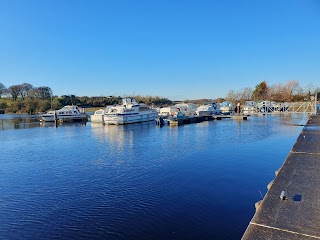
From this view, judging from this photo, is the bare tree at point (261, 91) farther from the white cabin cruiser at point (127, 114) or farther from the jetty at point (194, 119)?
the white cabin cruiser at point (127, 114)

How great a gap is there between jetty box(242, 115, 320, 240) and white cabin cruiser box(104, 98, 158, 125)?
3739 centimetres

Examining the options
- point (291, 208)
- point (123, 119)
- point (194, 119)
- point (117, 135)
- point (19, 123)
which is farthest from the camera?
point (19, 123)

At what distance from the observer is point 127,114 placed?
4506cm

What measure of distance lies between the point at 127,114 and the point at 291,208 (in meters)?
40.8

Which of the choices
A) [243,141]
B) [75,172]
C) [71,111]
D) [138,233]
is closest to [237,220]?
[138,233]

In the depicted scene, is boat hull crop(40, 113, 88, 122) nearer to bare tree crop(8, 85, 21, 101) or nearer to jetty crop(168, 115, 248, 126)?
jetty crop(168, 115, 248, 126)

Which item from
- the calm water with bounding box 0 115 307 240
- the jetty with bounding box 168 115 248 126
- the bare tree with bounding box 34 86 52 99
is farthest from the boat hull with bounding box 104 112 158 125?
the bare tree with bounding box 34 86 52 99

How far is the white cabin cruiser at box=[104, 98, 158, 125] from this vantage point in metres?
44.1

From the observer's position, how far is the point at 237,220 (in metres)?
7.64

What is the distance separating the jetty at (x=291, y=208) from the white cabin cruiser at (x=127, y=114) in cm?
3739

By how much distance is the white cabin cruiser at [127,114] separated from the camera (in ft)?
145

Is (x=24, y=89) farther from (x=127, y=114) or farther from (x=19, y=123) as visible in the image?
(x=127, y=114)

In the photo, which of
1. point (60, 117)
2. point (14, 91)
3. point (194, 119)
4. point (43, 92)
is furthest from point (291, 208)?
point (14, 91)

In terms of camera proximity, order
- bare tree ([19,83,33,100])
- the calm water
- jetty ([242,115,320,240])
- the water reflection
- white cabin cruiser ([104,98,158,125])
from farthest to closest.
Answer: bare tree ([19,83,33,100]) < the water reflection < white cabin cruiser ([104,98,158,125]) < the calm water < jetty ([242,115,320,240])
